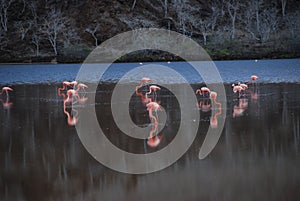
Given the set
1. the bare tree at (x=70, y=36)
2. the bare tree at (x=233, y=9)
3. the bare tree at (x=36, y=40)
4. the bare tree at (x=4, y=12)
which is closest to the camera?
the bare tree at (x=36, y=40)

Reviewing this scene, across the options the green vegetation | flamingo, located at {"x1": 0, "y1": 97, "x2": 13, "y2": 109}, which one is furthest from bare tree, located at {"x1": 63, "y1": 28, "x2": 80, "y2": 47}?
flamingo, located at {"x1": 0, "y1": 97, "x2": 13, "y2": 109}

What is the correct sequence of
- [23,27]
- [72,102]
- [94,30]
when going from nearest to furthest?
[72,102] → [94,30] → [23,27]

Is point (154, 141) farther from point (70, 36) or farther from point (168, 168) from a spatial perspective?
point (70, 36)

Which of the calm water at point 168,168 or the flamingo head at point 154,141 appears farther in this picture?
the flamingo head at point 154,141

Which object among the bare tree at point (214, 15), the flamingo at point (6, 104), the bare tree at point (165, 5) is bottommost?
the flamingo at point (6, 104)

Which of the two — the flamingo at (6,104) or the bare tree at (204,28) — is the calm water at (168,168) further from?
the bare tree at (204,28)

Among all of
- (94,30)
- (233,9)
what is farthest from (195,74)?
(233,9)

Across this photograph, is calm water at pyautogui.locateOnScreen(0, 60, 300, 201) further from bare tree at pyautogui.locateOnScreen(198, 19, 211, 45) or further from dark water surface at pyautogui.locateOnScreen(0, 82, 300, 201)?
bare tree at pyautogui.locateOnScreen(198, 19, 211, 45)

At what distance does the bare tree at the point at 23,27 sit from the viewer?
8005 centimetres

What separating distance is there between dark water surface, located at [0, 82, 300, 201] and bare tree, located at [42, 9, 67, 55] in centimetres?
6019

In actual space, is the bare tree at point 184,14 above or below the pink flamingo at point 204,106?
above

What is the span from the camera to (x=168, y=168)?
406 inches

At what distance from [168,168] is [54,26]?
225 feet

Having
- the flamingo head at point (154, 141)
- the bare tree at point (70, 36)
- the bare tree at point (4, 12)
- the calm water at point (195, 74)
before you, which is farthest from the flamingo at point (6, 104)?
the bare tree at point (4, 12)
